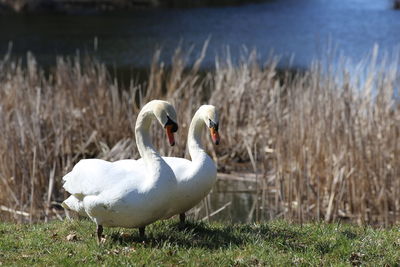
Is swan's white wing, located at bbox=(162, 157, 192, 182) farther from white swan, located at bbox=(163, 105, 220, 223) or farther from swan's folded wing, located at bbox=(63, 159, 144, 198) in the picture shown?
swan's folded wing, located at bbox=(63, 159, 144, 198)

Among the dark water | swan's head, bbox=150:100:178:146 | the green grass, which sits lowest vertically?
the dark water

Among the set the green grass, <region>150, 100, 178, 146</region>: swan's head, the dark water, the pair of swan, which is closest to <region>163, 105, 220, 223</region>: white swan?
the pair of swan

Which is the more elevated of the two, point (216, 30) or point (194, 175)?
point (194, 175)

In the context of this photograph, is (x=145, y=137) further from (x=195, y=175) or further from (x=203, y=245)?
(x=203, y=245)

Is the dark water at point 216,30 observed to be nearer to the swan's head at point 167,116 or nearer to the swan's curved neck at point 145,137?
the swan's curved neck at point 145,137

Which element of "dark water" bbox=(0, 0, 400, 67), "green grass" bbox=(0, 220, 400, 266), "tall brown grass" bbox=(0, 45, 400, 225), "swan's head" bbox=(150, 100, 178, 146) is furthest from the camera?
"dark water" bbox=(0, 0, 400, 67)

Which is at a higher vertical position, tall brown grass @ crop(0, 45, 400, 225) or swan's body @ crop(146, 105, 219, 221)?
swan's body @ crop(146, 105, 219, 221)

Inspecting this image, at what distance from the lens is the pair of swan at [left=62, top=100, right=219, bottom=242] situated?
5.15 meters

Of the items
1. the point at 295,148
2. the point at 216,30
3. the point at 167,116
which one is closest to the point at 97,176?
the point at 167,116

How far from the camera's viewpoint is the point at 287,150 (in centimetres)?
909

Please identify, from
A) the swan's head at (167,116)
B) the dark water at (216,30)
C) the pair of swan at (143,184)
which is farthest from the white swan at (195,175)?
the dark water at (216,30)

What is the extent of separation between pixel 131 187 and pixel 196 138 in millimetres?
1145

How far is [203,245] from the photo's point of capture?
5.32m

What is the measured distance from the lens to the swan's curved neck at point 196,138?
5.95m
